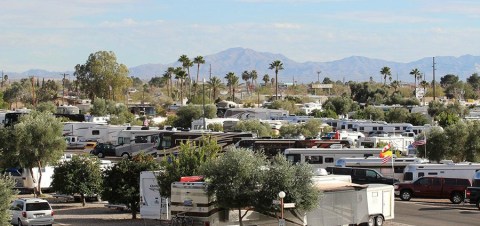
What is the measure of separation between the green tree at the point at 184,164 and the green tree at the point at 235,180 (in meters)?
4.02

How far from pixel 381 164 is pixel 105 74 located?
107 metres

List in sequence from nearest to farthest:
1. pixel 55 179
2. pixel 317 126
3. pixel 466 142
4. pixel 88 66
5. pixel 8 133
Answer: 1. pixel 55 179
2. pixel 8 133
3. pixel 466 142
4. pixel 317 126
5. pixel 88 66

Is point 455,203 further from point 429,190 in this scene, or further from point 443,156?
point 443,156

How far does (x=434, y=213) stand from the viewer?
3759cm

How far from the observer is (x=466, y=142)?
56.3 metres

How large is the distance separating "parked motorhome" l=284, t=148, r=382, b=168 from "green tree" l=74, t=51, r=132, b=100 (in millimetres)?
103104

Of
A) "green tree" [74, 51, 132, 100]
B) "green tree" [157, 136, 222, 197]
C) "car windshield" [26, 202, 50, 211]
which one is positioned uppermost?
"green tree" [74, 51, 132, 100]

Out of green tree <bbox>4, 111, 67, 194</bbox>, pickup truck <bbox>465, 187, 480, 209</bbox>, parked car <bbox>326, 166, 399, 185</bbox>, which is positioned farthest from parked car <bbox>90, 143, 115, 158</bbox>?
pickup truck <bbox>465, 187, 480, 209</bbox>

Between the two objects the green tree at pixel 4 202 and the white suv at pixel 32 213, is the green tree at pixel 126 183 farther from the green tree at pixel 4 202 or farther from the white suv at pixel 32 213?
the green tree at pixel 4 202

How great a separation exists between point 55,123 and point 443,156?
2588 centimetres

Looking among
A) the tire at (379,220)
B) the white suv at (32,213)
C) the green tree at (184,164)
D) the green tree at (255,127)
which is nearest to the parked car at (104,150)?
the green tree at (255,127)

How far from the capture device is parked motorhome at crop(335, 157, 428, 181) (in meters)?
46.7

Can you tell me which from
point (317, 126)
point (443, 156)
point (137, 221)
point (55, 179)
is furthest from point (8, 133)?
point (317, 126)

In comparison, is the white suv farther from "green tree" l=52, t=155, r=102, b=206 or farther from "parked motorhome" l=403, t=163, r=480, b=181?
"parked motorhome" l=403, t=163, r=480, b=181
